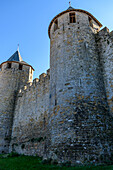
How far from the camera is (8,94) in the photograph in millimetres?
15836

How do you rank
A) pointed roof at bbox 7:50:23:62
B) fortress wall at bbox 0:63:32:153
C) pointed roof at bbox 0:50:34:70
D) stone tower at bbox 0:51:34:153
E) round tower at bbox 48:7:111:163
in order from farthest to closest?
pointed roof at bbox 7:50:23:62, pointed roof at bbox 0:50:34:70, stone tower at bbox 0:51:34:153, fortress wall at bbox 0:63:32:153, round tower at bbox 48:7:111:163

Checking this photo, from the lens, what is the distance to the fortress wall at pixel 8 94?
46.8 ft

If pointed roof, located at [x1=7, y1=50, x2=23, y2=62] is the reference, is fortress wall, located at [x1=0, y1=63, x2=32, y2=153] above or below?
below

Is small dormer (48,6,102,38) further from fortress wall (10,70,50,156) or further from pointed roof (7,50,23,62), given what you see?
pointed roof (7,50,23,62)

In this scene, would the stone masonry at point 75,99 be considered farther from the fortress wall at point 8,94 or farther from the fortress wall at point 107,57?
the fortress wall at point 8,94

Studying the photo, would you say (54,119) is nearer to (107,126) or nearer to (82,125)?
(82,125)

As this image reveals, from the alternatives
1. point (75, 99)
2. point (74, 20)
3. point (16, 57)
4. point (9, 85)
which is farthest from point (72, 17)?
point (16, 57)

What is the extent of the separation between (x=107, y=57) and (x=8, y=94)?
10.7 meters

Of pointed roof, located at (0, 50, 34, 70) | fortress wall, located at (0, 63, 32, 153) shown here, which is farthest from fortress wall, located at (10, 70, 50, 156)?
pointed roof, located at (0, 50, 34, 70)

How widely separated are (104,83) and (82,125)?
2508 mm

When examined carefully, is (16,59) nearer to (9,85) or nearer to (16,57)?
(16,57)

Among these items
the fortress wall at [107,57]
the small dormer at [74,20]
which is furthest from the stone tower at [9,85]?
the fortress wall at [107,57]

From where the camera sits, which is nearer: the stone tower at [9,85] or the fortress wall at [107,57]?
the fortress wall at [107,57]

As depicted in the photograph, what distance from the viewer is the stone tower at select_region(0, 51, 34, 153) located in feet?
47.2
